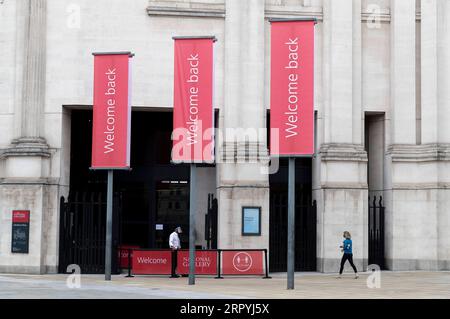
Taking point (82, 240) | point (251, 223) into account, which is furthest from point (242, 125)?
point (82, 240)

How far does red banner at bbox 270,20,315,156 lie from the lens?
78.3ft

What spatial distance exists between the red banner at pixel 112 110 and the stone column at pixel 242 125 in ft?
16.2

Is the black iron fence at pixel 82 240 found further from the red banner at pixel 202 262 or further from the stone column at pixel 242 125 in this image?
the stone column at pixel 242 125

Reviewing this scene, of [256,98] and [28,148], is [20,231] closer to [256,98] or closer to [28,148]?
[28,148]

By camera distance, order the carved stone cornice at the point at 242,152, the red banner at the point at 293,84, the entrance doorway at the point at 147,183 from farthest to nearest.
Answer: the entrance doorway at the point at 147,183
the carved stone cornice at the point at 242,152
the red banner at the point at 293,84

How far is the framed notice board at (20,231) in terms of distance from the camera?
1168 inches

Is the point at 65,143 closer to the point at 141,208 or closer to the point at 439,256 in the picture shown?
the point at 141,208

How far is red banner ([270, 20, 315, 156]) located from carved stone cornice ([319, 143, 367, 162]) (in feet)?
24.2

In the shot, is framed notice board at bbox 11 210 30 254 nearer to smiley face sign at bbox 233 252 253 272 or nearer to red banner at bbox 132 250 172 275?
red banner at bbox 132 250 172 275

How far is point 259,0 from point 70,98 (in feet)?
27.3

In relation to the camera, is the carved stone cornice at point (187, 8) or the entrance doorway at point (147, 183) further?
the entrance doorway at point (147, 183)

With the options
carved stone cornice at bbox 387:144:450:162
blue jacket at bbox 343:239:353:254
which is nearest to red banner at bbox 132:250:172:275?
blue jacket at bbox 343:239:353:254

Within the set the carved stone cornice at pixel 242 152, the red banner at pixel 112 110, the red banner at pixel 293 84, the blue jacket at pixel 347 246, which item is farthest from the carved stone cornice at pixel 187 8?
the blue jacket at pixel 347 246

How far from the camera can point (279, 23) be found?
949 inches
